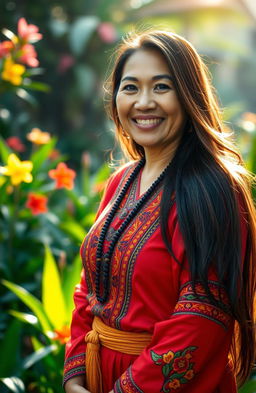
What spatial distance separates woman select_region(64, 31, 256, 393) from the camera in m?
1.47

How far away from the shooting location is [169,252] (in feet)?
4.99

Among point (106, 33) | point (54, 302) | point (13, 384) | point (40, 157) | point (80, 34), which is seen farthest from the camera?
point (106, 33)

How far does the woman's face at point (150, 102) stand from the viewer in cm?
161

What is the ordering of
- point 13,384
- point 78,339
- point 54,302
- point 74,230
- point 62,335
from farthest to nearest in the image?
point 74,230, point 54,302, point 62,335, point 13,384, point 78,339

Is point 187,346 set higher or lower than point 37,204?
lower

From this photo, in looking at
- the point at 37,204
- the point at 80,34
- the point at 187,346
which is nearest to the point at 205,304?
the point at 187,346

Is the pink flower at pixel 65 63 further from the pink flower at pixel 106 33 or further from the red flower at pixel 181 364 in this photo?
the red flower at pixel 181 364

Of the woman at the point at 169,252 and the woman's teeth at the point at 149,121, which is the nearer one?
the woman at the point at 169,252

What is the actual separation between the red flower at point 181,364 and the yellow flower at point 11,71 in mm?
2425

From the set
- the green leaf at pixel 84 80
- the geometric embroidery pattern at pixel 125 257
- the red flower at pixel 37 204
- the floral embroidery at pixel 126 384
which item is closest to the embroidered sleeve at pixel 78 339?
the geometric embroidery pattern at pixel 125 257

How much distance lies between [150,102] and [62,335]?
43.2 inches

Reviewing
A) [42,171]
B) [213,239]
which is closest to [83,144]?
[42,171]

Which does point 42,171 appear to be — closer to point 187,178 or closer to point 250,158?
point 250,158

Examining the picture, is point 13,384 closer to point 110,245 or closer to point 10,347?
point 10,347
